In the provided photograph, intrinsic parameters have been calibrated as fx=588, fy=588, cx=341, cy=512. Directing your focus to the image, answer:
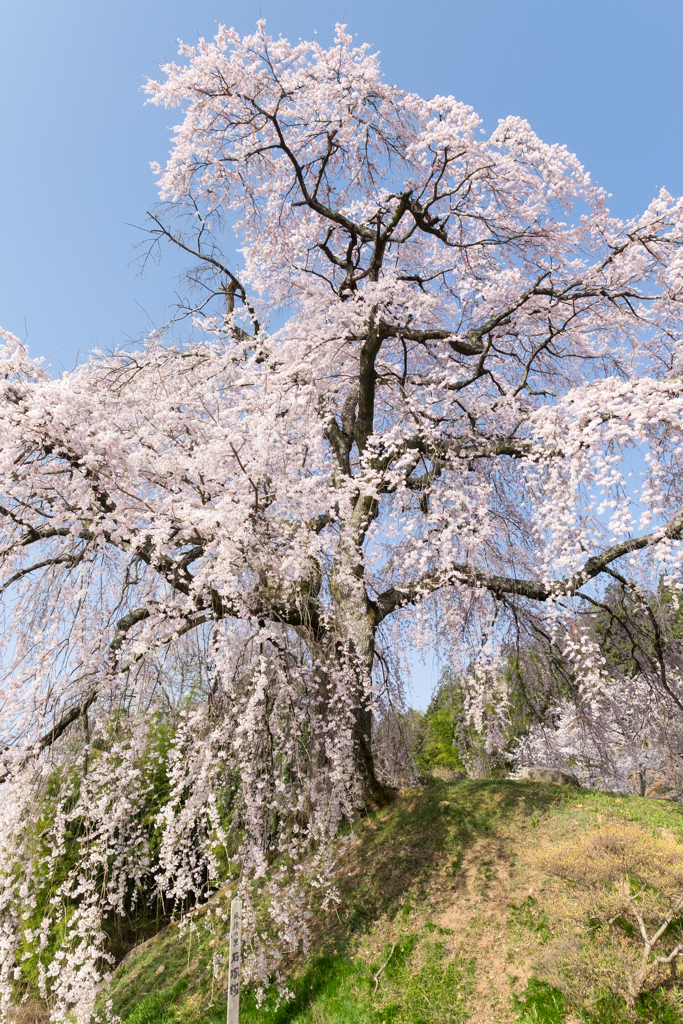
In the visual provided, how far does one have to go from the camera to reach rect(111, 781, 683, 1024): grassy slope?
14.6 ft

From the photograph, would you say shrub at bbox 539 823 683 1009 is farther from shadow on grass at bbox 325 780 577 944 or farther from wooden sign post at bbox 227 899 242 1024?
wooden sign post at bbox 227 899 242 1024

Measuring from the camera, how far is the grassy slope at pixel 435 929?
445 centimetres

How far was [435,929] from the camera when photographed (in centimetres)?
505

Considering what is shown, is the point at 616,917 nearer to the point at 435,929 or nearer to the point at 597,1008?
the point at 597,1008

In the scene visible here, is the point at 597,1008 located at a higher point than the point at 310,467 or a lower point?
lower

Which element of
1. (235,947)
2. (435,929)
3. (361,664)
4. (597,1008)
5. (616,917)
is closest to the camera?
(597,1008)

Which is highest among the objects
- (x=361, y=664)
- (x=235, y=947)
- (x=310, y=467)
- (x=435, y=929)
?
(x=310, y=467)

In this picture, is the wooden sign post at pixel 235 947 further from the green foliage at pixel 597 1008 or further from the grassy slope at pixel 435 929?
the green foliage at pixel 597 1008

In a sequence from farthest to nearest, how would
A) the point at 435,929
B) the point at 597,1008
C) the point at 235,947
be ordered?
the point at 435,929, the point at 235,947, the point at 597,1008

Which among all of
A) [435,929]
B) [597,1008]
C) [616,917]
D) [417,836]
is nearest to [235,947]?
[435,929]

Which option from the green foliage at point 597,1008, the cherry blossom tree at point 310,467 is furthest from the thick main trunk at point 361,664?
the green foliage at point 597,1008

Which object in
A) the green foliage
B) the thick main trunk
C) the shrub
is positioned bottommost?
the green foliage

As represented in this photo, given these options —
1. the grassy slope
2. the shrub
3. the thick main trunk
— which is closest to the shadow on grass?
the grassy slope

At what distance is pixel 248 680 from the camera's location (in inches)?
212
